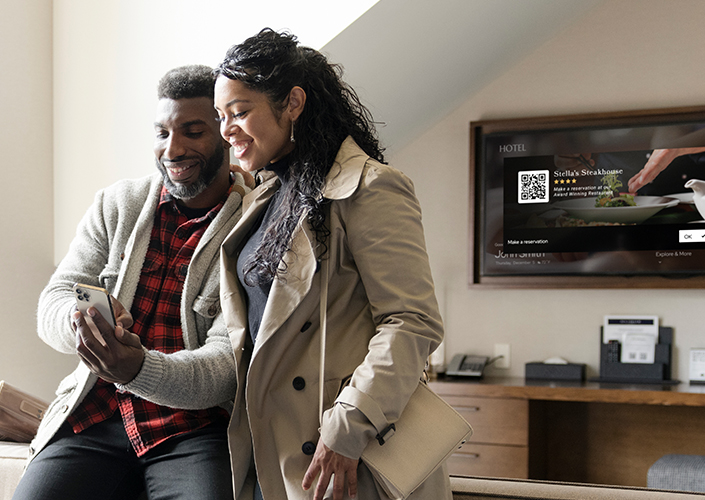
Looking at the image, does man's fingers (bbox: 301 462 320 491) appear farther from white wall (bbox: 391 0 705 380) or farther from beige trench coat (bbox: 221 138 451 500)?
white wall (bbox: 391 0 705 380)

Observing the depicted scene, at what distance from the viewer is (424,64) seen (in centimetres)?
284

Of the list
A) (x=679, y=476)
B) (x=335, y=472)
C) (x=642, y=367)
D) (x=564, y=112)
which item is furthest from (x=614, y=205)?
(x=335, y=472)

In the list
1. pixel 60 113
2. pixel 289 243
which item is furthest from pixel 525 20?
pixel 289 243

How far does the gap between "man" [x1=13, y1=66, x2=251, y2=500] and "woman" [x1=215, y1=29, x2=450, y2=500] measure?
129 millimetres

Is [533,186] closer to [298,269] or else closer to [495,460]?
[495,460]

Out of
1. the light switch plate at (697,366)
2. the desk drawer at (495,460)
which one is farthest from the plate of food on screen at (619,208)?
the desk drawer at (495,460)

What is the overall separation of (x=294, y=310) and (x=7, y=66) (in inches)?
65.3

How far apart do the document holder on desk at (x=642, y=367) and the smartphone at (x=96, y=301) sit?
258cm

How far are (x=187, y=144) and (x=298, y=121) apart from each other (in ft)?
1.09

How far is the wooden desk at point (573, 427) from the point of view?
2898 mm

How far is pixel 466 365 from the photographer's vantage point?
326 cm

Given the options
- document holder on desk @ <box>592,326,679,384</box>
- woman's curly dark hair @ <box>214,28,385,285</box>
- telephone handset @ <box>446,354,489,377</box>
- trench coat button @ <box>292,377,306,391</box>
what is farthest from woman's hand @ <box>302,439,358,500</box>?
document holder on desk @ <box>592,326,679,384</box>

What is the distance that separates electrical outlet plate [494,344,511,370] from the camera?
3.43 meters

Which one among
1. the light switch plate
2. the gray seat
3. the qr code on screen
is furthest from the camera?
the qr code on screen
